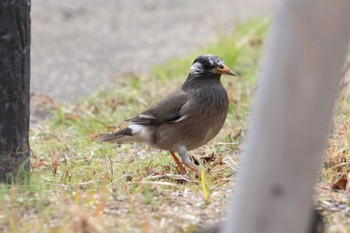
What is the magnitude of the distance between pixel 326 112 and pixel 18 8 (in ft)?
7.49

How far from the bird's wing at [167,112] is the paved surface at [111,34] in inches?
134

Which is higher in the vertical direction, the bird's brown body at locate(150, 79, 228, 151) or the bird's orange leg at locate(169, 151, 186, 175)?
the bird's brown body at locate(150, 79, 228, 151)

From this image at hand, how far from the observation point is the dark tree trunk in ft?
15.8

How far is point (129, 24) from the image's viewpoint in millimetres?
13328

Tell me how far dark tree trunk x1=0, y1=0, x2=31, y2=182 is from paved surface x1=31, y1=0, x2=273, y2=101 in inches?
181

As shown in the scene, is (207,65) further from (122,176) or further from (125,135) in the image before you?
(122,176)

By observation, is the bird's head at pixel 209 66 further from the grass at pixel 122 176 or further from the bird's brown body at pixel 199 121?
the grass at pixel 122 176

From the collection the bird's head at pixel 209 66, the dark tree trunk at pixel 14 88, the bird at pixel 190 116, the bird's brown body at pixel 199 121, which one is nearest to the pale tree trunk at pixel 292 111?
the dark tree trunk at pixel 14 88

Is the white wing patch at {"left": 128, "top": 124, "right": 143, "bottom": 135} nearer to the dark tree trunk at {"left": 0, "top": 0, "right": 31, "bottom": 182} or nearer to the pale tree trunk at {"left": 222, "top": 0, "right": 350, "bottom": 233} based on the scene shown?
the dark tree trunk at {"left": 0, "top": 0, "right": 31, "bottom": 182}

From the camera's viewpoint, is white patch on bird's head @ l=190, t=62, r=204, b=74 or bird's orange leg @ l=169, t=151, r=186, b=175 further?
white patch on bird's head @ l=190, t=62, r=204, b=74

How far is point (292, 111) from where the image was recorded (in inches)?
123

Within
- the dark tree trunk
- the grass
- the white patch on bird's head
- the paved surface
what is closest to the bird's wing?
the white patch on bird's head

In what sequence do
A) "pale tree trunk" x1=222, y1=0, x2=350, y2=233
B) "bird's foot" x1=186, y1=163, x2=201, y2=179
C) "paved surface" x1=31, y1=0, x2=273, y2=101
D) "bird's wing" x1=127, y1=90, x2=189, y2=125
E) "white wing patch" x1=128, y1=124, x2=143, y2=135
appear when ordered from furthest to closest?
"paved surface" x1=31, y1=0, x2=273, y2=101 < "white wing patch" x1=128, y1=124, x2=143, y2=135 < "bird's wing" x1=127, y1=90, x2=189, y2=125 < "bird's foot" x1=186, y1=163, x2=201, y2=179 < "pale tree trunk" x1=222, y1=0, x2=350, y2=233

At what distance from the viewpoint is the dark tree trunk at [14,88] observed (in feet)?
15.8
